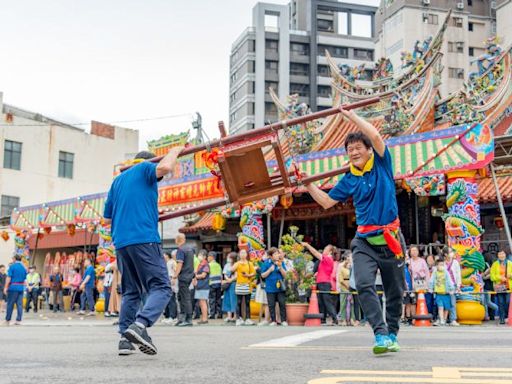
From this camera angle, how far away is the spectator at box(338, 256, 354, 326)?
601 inches

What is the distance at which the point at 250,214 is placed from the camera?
19719 millimetres

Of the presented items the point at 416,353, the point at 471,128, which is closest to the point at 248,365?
the point at 416,353

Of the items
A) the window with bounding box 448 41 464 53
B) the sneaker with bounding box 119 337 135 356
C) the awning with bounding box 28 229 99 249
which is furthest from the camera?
the window with bounding box 448 41 464 53

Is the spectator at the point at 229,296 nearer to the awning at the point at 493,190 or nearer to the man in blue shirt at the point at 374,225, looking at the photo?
the awning at the point at 493,190

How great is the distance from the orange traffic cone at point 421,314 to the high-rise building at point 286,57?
58.3m

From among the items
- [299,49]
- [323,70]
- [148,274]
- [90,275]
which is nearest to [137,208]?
[148,274]

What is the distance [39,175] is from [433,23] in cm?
3980

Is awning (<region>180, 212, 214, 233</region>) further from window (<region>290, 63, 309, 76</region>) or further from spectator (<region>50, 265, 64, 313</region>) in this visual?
window (<region>290, 63, 309, 76</region>)

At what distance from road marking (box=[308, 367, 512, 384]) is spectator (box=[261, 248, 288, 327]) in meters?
11.0

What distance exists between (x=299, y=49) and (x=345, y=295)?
64.1 metres

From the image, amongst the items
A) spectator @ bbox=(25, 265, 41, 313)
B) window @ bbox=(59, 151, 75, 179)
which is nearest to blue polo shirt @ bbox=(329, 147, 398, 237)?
spectator @ bbox=(25, 265, 41, 313)

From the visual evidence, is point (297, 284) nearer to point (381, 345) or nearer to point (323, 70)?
point (381, 345)

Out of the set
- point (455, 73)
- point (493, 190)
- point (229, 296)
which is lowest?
point (229, 296)

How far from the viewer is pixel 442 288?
15.2 metres
